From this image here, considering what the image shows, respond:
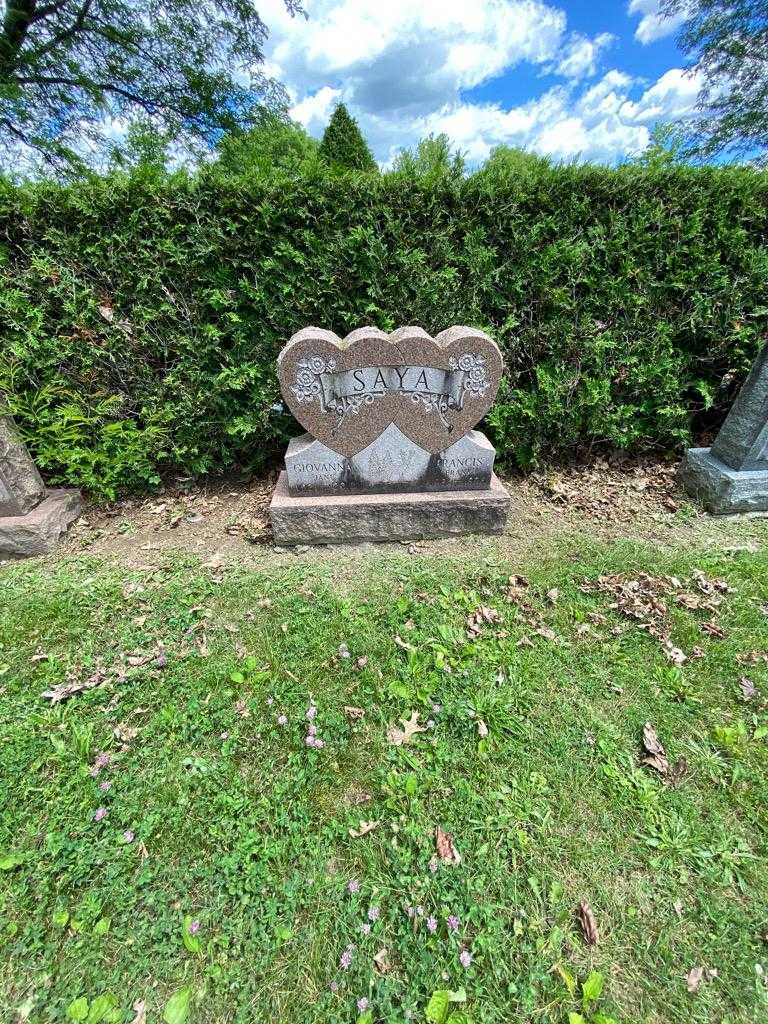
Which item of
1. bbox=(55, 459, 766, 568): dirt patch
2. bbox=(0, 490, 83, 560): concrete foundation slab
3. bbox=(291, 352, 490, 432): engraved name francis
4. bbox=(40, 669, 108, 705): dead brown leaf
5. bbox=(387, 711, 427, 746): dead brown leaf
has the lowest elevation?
bbox=(387, 711, 427, 746): dead brown leaf

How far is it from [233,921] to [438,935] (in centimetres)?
74

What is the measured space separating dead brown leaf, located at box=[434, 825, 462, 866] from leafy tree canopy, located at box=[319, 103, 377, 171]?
1233cm

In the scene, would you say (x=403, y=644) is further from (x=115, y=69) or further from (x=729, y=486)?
(x=115, y=69)

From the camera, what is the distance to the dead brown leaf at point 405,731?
7.12 ft

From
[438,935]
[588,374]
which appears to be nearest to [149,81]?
[588,374]

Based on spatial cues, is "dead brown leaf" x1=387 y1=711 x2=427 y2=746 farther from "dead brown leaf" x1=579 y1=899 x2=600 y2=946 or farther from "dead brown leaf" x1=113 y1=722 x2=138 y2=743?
"dead brown leaf" x1=113 y1=722 x2=138 y2=743

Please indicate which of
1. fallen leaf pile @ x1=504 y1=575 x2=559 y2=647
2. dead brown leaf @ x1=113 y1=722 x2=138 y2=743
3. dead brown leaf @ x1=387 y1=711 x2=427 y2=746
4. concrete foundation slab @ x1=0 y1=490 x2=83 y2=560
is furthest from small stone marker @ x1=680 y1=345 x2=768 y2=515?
concrete foundation slab @ x1=0 y1=490 x2=83 y2=560

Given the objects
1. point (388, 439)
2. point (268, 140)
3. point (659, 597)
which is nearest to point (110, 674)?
point (388, 439)

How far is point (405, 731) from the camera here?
2.20 meters

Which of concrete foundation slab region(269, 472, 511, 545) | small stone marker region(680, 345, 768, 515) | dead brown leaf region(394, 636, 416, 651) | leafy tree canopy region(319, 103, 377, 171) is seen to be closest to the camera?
dead brown leaf region(394, 636, 416, 651)

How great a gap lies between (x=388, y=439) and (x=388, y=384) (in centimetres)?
39

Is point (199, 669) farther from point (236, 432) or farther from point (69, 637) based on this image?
point (236, 432)

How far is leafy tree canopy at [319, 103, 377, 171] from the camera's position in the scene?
10250mm

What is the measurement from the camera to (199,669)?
2492 millimetres
